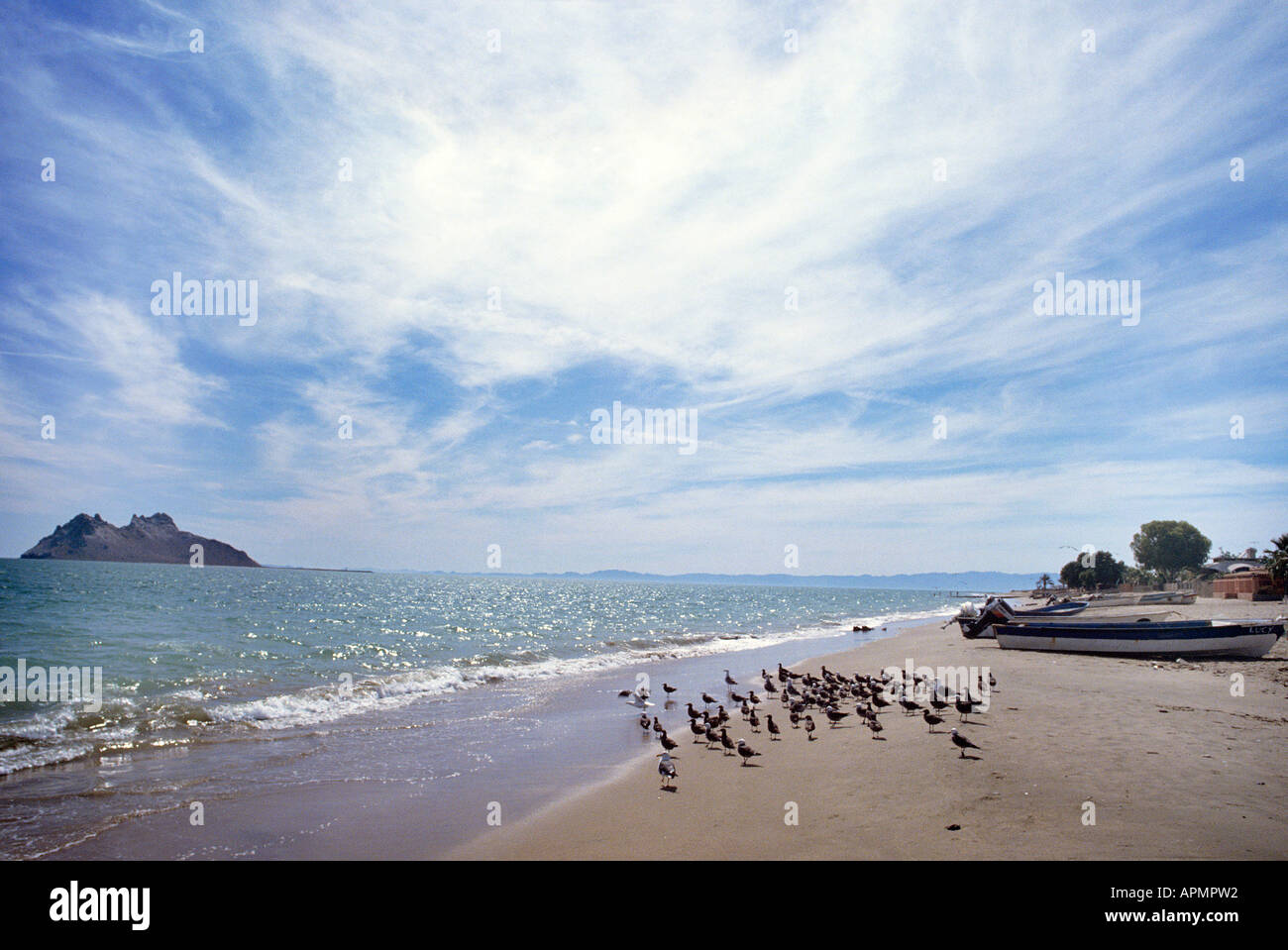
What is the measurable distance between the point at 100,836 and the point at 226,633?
28821 mm

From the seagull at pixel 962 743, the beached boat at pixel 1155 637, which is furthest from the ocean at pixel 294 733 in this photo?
the beached boat at pixel 1155 637

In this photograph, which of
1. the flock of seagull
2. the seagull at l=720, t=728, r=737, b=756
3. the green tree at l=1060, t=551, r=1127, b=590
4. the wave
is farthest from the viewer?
the green tree at l=1060, t=551, r=1127, b=590

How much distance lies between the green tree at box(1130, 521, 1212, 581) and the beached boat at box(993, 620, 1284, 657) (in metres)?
118

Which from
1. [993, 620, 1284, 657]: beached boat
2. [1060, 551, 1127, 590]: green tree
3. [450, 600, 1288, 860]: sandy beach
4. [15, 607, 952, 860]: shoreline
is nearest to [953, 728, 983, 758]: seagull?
[450, 600, 1288, 860]: sandy beach

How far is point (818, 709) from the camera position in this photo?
1816 centimetres

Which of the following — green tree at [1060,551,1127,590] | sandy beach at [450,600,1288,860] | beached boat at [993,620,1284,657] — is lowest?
green tree at [1060,551,1127,590]

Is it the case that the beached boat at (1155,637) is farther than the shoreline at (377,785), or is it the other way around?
the beached boat at (1155,637)

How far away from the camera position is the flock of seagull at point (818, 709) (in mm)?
13578

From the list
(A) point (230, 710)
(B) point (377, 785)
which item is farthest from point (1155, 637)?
(A) point (230, 710)

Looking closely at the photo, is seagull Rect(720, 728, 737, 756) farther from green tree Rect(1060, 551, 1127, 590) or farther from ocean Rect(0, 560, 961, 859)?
green tree Rect(1060, 551, 1127, 590)

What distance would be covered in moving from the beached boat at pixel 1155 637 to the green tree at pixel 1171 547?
117628mm

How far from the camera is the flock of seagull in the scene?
44.5ft

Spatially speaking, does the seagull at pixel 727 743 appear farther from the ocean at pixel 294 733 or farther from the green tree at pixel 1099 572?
the green tree at pixel 1099 572
